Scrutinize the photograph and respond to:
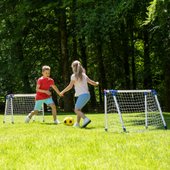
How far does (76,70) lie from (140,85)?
2571cm

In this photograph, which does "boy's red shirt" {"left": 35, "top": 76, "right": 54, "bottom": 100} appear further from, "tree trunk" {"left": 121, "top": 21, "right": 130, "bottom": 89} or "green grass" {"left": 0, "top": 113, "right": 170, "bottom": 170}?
"tree trunk" {"left": 121, "top": 21, "right": 130, "bottom": 89}

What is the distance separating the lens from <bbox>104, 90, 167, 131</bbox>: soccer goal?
38.3ft

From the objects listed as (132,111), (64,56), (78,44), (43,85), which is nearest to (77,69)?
(43,85)

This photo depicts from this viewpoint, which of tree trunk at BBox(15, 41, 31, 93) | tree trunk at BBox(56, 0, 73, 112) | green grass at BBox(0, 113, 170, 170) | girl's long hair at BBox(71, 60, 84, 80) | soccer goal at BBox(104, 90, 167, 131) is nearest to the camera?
green grass at BBox(0, 113, 170, 170)

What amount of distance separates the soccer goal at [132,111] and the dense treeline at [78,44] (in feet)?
12.0

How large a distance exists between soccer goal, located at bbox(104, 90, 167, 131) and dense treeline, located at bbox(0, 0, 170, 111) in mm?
3657

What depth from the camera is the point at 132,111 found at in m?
21.3

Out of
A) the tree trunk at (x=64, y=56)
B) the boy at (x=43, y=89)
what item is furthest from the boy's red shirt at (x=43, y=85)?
the tree trunk at (x=64, y=56)

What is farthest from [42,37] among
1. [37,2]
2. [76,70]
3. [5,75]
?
[76,70]

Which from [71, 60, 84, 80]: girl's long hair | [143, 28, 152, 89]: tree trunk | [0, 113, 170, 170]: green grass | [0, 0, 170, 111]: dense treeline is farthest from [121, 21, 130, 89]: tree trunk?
[0, 113, 170, 170]: green grass

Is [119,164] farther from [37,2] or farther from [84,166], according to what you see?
Answer: [37,2]

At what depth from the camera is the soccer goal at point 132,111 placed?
11.7 m

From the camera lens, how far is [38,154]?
755 cm

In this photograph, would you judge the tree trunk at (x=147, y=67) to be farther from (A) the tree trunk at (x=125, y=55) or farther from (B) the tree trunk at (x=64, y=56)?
(B) the tree trunk at (x=64, y=56)
